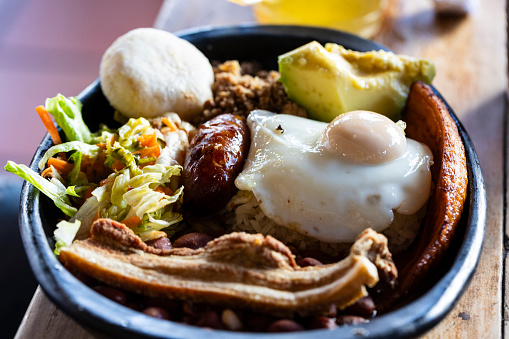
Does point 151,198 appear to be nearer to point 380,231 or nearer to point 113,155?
point 113,155

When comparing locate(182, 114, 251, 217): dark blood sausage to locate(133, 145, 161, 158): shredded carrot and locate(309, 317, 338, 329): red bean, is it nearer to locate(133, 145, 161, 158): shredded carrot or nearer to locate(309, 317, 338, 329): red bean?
locate(133, 145, 161, 158): shredded carrot

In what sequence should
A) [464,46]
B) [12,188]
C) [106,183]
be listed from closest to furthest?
1. [106,183]
2. [12,188]
3. [464,46]

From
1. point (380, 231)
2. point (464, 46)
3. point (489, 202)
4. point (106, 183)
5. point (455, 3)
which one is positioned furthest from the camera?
point (455, 3)

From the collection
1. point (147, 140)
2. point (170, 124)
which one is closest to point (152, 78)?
point (170, 124)

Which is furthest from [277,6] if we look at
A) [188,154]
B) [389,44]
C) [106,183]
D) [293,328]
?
[293,328]

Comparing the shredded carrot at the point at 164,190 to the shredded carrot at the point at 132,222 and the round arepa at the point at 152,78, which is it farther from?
the round arepa at the point at 152,78

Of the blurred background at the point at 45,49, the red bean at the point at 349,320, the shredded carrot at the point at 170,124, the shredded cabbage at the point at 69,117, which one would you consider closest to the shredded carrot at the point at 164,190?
the shredded carrot at the point at 170,124
